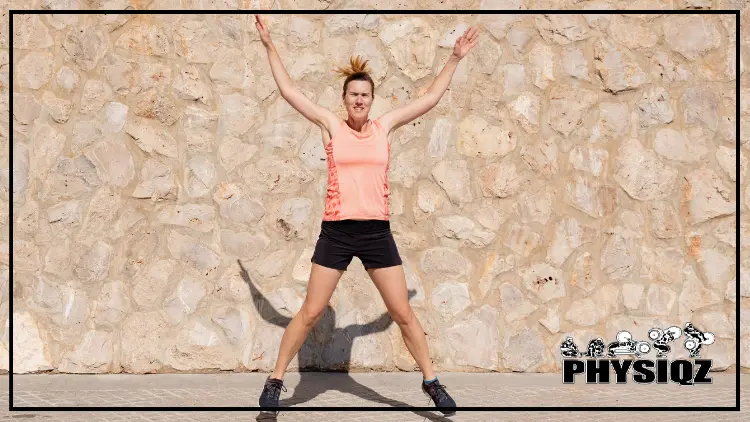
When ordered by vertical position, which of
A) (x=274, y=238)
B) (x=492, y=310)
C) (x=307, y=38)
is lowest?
(x=492, y=310)

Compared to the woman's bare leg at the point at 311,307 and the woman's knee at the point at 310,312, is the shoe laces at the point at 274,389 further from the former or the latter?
the woman's knee at the point at 310,312

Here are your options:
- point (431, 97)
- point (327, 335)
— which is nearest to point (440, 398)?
point (327, 335)

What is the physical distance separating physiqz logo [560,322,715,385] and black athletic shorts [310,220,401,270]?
2.05m

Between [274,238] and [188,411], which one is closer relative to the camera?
[188,411]

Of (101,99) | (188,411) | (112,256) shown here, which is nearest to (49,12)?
(101,99)

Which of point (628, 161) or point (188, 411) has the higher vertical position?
point (628, 161)

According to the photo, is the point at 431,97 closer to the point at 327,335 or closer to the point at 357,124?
the point at 357,124

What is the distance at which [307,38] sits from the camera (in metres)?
7.31

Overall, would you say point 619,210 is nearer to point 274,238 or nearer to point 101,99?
point 274,238

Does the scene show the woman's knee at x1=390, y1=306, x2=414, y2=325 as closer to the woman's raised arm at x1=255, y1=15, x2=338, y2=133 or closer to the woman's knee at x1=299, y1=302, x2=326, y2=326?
the woman's knee at x1=299, y1=302, x2=326, y2=326

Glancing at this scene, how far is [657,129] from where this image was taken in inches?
294

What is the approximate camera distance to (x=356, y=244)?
5.83 m

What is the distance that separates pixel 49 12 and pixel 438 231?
10.3 feet

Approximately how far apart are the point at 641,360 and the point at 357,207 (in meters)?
2.83
